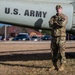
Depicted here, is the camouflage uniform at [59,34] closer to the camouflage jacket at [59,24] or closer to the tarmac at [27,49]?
the camouflage jacket at [59,24]

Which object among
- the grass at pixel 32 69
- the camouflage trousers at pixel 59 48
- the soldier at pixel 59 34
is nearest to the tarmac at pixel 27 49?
the grass at pixel 32 69

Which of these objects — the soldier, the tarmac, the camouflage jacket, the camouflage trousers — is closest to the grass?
the soldier

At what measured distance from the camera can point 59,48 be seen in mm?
8430

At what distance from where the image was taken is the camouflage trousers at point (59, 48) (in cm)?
836

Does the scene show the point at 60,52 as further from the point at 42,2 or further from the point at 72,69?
the point at 42,2

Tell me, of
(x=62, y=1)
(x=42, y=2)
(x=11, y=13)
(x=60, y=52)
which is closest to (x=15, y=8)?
(x=11, y=13)

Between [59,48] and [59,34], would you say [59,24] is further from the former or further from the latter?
[59,48]

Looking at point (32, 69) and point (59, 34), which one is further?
point (32, 69)

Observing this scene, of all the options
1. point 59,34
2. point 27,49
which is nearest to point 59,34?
point 59,34

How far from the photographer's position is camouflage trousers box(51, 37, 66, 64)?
27.4ft

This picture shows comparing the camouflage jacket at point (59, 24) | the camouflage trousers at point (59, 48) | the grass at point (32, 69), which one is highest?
the camouflage jacket at point (59, 24)

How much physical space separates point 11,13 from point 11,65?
1759 mm

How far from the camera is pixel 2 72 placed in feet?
27.9

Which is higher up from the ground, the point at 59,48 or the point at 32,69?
the point at 59,48
